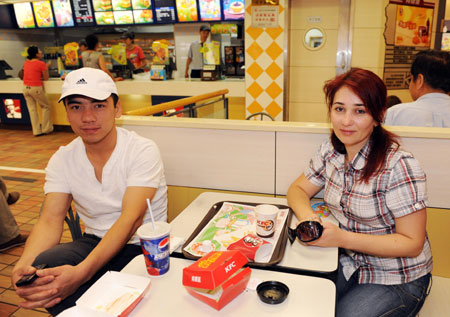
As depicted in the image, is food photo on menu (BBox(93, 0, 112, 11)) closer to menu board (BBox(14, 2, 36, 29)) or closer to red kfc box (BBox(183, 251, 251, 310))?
menu board (BBox(14, 2, 36, 29))

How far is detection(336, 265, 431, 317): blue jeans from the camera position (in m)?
1.36

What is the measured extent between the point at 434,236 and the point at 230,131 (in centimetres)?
123

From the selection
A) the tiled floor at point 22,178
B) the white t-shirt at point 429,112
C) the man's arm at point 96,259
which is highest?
the white t-shirt at point 429,112

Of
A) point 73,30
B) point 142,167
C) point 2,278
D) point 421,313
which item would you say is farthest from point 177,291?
point 73,30

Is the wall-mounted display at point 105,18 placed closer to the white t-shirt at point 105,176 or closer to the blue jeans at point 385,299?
the white t-shirt at point 105,176

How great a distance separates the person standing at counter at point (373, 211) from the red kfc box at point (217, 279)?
0.39m

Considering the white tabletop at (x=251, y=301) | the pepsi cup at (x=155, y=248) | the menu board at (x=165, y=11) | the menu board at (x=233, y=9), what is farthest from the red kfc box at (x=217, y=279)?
the menu board at (x=165, y=11)

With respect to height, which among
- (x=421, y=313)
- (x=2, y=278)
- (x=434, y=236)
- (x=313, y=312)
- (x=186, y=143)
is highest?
(x=186, y=143)

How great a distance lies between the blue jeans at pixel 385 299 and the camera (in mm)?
1362

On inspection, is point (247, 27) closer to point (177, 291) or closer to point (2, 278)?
point (2, 278)

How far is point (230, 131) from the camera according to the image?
6.84ft

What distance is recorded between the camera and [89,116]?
1579 mm

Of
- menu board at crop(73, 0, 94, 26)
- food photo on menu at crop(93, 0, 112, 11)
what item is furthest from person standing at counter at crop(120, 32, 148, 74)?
menu board at crop(73, 0, 94, 26)

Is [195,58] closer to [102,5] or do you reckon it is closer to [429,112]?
[102,5]
